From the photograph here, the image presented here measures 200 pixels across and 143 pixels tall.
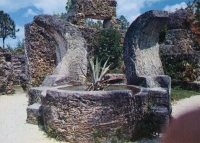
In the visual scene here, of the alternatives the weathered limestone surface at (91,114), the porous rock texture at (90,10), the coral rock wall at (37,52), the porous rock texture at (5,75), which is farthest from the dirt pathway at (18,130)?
the porous rock texture at (90,10)

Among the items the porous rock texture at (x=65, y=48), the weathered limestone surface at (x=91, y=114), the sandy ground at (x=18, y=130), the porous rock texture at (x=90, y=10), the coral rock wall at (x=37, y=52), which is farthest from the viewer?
the porous rock texture at (x=90, y=10)

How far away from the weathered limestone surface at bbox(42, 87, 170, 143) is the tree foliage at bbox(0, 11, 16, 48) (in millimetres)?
29966

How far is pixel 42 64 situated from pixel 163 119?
762 centimetres

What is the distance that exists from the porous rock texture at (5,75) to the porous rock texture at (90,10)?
464 centimetres

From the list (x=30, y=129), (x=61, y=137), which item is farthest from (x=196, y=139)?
(x=30, y=129)

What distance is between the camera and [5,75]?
30.6ft

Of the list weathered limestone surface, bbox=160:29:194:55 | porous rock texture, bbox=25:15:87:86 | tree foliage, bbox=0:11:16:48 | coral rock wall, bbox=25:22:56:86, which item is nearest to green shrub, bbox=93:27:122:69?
weathered limestone surface, bbox=160:29:194:55

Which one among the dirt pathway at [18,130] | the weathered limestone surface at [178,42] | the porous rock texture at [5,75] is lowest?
the dirt pathway at [18,130]

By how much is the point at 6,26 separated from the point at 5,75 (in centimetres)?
2406

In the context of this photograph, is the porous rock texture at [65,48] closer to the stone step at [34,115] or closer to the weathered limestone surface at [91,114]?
the stone step at [34,115]

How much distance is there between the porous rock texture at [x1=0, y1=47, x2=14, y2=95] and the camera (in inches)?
360

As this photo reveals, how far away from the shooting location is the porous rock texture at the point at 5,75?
30.0 ft

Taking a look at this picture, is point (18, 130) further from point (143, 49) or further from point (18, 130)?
point (143, 49)

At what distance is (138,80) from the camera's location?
5.06 m
